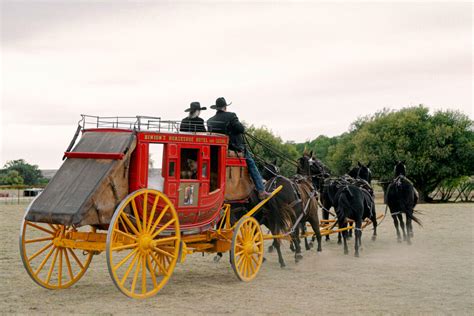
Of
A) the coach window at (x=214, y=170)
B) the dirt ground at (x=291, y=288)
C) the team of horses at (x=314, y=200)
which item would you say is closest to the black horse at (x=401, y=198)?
the team of horses at (x=314, y=200)

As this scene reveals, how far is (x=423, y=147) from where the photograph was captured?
169 feet

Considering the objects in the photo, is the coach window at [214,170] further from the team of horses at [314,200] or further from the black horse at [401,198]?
the black horse at [401,198]

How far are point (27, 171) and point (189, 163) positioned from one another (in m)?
82.4

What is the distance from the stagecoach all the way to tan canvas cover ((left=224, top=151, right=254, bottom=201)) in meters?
0.43

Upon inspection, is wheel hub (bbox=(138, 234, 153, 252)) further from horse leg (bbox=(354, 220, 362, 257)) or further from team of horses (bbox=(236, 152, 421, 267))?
horse leg (bbox=(354, 220, 362, 257))

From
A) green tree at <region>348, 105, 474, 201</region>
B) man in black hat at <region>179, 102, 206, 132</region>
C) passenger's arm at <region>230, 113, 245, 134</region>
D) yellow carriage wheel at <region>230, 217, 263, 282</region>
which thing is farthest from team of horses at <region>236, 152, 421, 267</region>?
green tree at <region>348, 105, 474, 201</region>

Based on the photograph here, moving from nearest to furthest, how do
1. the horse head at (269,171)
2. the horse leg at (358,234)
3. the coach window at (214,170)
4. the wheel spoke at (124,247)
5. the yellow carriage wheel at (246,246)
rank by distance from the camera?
the wheel spoke at (124,247)
the yellow carriage wheel at (246,246)
the coach window at (214,170)
the horse head at (269,171)
the horse leg at (358,234)

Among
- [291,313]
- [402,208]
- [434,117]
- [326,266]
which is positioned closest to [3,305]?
[291,313]

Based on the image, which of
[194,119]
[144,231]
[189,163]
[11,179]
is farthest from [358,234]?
[11,179]

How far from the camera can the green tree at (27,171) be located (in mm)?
86544

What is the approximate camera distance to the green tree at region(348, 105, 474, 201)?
50.6m

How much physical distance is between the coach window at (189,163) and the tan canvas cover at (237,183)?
1067 millimetres

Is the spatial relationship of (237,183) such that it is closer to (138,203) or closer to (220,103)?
(220,103)

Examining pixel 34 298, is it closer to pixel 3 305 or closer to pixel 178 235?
pixel 3 305
